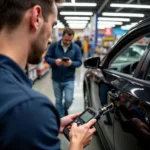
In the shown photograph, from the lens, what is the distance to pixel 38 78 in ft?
26.6

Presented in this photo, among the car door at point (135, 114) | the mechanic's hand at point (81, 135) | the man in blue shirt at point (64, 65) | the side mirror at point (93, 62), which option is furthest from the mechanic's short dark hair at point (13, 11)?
the man in blue shirt at point (64, 65)

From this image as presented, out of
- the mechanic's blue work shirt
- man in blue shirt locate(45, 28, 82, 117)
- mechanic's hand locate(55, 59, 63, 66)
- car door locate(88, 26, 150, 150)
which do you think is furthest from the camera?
man in blue shirt locate(45, 28, 82, 117)

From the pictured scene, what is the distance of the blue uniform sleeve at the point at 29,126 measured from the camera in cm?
68

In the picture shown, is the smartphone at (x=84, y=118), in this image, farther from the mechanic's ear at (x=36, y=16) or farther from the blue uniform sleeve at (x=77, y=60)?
the blue uniform sleeve at (x=77, y=60)

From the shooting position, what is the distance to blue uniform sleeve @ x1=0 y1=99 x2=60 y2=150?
676mm

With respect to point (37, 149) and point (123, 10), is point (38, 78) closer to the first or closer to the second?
point (37, 149)

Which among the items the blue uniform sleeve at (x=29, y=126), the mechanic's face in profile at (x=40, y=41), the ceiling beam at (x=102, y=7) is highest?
the ceiling beam at (x=102, y=7)

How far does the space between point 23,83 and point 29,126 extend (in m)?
0.16

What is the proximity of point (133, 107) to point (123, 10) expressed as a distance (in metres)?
16.1

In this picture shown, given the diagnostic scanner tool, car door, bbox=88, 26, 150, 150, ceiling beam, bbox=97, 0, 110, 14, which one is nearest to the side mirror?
car door, bbox=88, 26, 150, 150

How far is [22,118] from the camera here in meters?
0.68

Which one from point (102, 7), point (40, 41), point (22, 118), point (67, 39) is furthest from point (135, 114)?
point (102, 7)

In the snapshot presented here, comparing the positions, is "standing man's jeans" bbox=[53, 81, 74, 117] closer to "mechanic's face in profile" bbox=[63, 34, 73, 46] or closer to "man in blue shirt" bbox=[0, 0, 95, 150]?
"mechanic's face in profile" bbox=[63, 34, 73, 46]

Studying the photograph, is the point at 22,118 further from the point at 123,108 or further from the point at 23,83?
the point at 123,108
